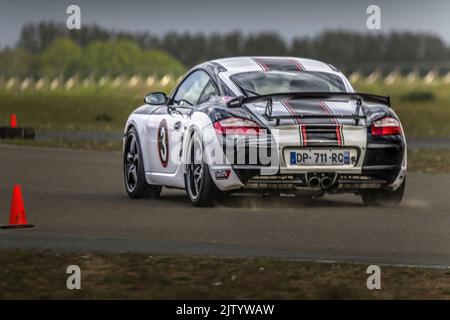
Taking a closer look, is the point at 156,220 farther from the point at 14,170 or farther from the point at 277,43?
the point at 277,43

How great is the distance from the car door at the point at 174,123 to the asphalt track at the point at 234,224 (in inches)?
18.0

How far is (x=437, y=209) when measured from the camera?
1470 cm

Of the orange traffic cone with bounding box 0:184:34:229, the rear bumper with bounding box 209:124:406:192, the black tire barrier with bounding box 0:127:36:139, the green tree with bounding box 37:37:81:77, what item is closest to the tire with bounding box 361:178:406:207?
the rear bumper with bounding box 209:124:406:192

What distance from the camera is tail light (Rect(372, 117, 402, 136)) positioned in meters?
13.8

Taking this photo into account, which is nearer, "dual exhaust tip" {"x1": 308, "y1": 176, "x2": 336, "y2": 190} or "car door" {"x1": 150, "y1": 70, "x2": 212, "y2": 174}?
"dual exhaust tip" {"x1": 308, "y1": 176, "x2": 336, "y2": 190}

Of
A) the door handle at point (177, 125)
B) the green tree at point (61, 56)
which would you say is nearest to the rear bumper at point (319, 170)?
the door handle at point (177, 125)

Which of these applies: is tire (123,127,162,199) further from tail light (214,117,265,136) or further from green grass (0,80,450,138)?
green grass (0,80,450,138)

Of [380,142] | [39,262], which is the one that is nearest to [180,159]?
[380,142]

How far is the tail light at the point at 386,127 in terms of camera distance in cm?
1384

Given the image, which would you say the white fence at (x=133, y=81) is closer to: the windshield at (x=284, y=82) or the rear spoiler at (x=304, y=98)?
the windshield at (x=284, y=82)

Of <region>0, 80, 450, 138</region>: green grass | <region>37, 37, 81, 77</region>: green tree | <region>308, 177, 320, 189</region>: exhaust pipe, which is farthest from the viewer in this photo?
<region>37, 37, 81, 77</region>: green tree

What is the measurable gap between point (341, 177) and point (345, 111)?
25.8 inches

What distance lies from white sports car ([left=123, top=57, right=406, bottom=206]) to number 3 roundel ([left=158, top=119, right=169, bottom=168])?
0.07 feet

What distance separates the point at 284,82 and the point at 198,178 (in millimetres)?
1388
